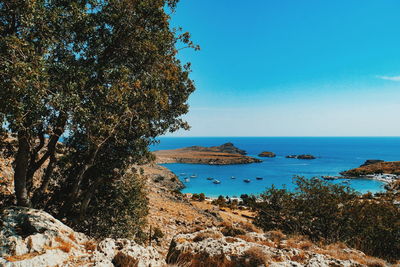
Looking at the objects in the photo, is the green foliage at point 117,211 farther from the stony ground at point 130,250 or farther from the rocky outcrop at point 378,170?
the rocky outcrop at point 378,170

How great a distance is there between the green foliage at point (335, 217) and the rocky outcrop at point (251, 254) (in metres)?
4.45

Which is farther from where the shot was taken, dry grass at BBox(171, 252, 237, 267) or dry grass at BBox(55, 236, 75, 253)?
dry grass at BBox(171, 252, 237, 267)

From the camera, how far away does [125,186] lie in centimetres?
1319

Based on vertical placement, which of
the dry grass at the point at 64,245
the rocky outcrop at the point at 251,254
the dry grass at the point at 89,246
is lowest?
the rocky outcrop at the point at 251,254

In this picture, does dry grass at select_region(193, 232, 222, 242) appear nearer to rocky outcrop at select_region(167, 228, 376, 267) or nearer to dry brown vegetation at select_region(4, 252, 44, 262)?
rocky outcrop at select_region(167, 228, 376, 267)

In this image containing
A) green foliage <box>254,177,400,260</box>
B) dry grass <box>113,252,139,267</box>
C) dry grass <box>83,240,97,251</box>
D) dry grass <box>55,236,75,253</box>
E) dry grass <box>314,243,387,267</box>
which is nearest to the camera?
dry grass <box>113,252,139,267</box>

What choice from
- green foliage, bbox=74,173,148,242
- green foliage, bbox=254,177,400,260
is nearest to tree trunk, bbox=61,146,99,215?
green foliage, bbox=74,173,148,242

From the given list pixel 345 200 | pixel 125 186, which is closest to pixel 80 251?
pixel 125 186

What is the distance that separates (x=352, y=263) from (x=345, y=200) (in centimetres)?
1040

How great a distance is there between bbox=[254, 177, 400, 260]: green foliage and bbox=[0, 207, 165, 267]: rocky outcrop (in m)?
10.0

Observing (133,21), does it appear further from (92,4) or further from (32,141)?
(32,141)

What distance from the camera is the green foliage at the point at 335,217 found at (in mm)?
12188

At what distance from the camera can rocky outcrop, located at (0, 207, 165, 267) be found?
5.38 m

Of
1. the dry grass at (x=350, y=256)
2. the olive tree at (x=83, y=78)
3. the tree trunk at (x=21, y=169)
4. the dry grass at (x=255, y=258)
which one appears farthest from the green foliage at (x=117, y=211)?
the dry grass at (x=350, y=256)
